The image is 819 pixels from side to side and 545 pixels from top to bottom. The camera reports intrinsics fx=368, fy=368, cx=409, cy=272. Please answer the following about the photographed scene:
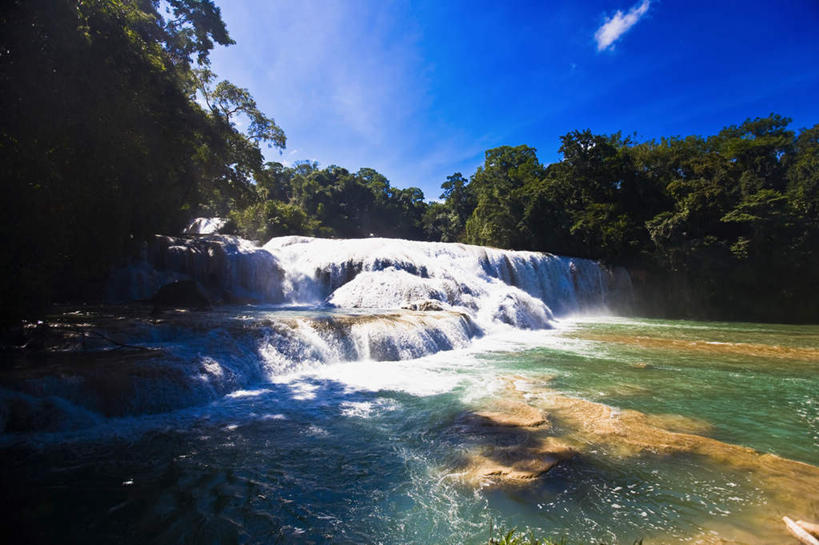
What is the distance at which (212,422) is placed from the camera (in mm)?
4773

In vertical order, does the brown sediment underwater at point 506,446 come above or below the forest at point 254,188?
below

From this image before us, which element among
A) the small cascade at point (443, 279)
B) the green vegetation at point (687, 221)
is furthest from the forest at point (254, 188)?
the small cascade at point (443, 279)

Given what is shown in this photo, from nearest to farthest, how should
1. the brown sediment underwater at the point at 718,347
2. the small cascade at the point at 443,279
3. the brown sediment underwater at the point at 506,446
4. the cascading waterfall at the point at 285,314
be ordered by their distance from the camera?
the brown sediment underwater at the point at 506,446, the cascading waterfall at the point at 285,314, the brown sediment underwater at the point at 718,347, the small cascade at the point at 443,279

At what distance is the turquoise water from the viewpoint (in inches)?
107

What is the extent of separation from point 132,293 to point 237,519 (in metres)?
14.4

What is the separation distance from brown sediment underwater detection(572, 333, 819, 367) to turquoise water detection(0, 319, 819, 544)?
4.32 m

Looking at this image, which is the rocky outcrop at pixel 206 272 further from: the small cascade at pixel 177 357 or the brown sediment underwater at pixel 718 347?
the brown sediment underwater at pixel 718 347

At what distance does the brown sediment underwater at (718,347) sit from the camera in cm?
973

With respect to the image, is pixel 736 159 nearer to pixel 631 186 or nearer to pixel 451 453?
pixel 631 186

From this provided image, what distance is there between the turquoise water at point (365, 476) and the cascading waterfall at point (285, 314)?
525 millimetres

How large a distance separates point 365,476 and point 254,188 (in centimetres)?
1649

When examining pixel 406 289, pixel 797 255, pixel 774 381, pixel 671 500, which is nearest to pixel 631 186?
pixel 797 255

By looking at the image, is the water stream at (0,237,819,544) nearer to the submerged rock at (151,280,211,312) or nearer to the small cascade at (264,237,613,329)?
the submerged rock at (151,280,211,312)

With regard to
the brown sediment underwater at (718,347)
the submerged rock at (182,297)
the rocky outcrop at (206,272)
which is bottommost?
the brown sediment underwater at (718,347)
